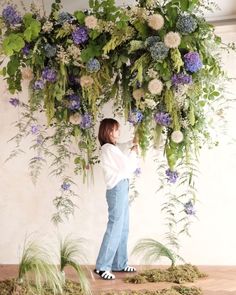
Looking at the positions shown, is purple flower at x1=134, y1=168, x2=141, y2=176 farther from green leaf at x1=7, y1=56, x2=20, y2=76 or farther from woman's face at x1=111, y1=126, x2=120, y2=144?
green leaf at x1=7, y1=56, x2=20, y2=76

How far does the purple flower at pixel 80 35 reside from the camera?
286 cm

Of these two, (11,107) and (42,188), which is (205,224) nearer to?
(42,188)

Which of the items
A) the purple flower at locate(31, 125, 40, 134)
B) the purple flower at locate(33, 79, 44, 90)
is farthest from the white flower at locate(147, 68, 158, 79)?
the purple flower at locate(31, 125, 40, 134)

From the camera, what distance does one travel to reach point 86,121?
3176 mm

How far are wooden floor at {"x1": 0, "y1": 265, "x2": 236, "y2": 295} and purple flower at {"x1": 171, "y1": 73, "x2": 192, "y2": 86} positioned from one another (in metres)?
1.31

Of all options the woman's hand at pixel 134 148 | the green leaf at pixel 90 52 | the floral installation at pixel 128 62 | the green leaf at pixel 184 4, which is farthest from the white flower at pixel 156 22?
the woman's hand at pixel 134 148

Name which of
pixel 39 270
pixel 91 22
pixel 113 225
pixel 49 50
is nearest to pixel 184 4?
pixel 91 22

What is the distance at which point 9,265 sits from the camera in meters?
3.90

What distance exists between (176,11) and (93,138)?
1.12 metres

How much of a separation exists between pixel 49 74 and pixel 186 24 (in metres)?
0.88

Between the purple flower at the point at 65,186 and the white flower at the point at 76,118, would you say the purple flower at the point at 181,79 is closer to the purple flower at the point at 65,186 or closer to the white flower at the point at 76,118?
the white flower at the point at 76,118

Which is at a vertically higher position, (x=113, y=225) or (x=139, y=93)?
(x=139, y=93)

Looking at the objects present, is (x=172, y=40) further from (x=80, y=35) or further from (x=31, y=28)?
(x=31, y=28)

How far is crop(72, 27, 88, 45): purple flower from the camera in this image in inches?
112
